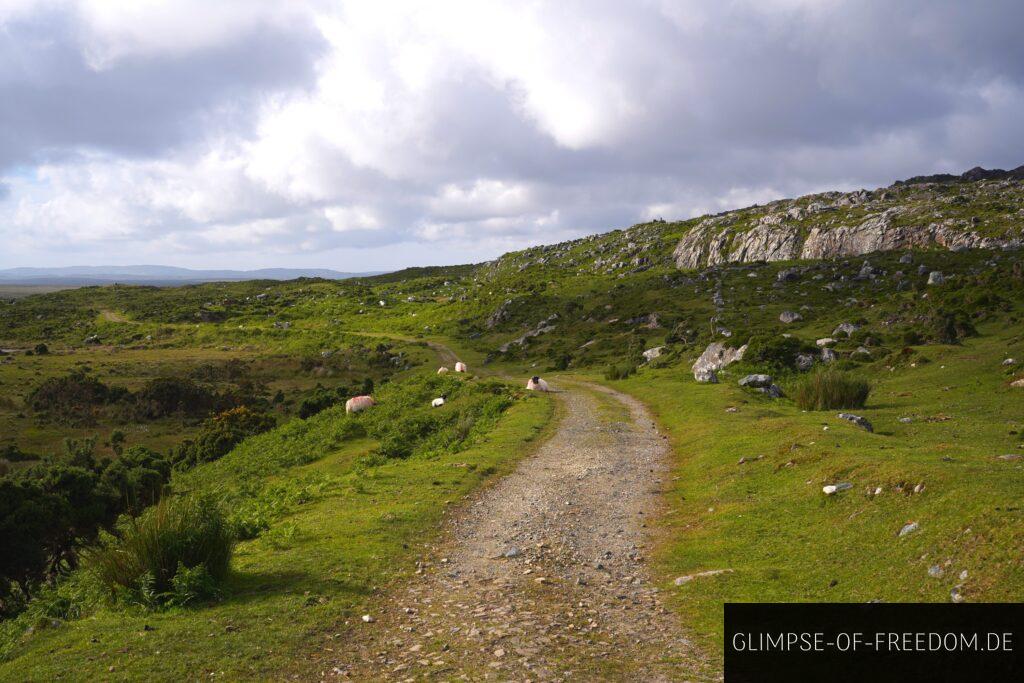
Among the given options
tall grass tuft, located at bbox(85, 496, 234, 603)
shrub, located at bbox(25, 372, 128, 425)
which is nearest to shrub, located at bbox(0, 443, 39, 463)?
shrub, located at bbox(25, 372, 128, 425)

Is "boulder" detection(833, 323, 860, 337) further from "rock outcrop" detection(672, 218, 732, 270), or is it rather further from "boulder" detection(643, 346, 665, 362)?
"rock outcrop" detection(672, 218, 732, 270)

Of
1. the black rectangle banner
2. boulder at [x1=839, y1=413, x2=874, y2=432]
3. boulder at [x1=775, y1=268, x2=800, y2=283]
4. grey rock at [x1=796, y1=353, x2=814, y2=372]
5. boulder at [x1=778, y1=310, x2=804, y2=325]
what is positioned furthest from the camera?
boulder at [x1=775, y1=268, x2=800, y2=283]

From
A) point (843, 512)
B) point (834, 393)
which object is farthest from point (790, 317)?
point (843, 512)

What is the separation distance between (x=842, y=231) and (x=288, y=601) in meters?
114

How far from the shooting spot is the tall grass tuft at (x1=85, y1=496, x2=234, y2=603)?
10.2 metres

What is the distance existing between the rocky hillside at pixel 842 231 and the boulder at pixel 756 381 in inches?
2603

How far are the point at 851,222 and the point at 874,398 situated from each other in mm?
92088

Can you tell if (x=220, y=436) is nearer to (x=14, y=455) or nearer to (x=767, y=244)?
(x=14, y=455)

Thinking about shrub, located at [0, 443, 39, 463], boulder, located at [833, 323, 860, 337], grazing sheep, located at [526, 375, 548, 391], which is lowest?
shrub, located at [0, 443, 39, 463]

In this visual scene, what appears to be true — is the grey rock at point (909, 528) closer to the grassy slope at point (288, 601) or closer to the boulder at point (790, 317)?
the grassy slope at point (288, 601)

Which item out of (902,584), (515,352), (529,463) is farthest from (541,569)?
(515,352)

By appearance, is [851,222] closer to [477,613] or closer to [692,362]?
[692,362]

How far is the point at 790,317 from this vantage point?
194 ft

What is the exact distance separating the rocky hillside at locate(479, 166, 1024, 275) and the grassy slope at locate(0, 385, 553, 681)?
90.4 meters
